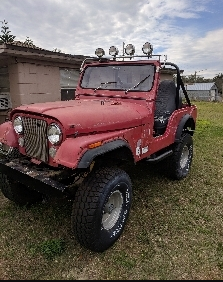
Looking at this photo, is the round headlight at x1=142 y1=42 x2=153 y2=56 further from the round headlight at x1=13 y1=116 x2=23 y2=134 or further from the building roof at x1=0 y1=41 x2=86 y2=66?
the building roof at x1=0 y1=41 x2=86 y2=66

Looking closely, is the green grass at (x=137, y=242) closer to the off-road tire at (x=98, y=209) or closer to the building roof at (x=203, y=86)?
the off-road tire at (x=98, y=209)

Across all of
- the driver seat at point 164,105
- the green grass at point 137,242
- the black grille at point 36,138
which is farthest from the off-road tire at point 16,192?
the driver seat at point 164,105

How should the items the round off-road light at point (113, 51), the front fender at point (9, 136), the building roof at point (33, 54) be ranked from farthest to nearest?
the building roof at point (33, 54) → the round off-road light at point (113, 51) → the front fender at point (9, 136)

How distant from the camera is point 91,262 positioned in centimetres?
286

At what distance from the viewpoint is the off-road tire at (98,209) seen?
2.74m

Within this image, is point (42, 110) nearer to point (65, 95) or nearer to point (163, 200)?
point (163, 200)

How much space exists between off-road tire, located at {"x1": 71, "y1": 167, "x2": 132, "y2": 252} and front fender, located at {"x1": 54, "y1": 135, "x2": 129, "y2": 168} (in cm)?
36

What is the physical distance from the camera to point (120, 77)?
171 inches

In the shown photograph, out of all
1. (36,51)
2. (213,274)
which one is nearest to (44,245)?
(213,274)

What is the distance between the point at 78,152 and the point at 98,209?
673 millimetres

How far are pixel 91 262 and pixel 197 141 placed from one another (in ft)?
21.0

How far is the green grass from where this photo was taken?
273 cm

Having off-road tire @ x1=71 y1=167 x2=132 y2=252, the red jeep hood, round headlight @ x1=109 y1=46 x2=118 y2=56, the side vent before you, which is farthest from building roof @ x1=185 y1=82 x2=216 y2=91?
off-road tire @ x1=71 y1=167 x2=132 y2=252

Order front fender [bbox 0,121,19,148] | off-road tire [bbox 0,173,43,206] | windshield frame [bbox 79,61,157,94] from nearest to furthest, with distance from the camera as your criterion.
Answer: front fender [bbox 0,121,19,148]
off-road tire [bbox 0,173,43,206]
windshield frame [bbox 79,61,157,94]
